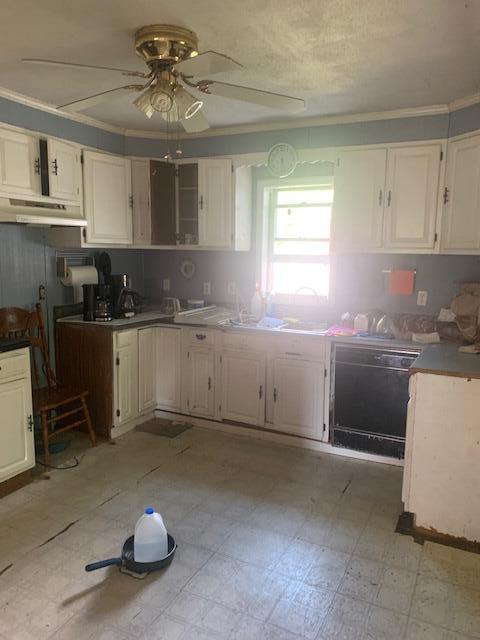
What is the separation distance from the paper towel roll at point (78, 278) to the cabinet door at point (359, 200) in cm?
195

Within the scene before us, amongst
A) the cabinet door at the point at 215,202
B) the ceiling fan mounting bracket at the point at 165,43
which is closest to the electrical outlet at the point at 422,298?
the cabinet door at the point at 215,202

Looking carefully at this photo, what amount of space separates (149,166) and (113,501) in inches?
104

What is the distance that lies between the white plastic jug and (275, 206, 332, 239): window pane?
8.62 feet

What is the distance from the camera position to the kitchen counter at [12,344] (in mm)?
2783

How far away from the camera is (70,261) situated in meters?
3.84

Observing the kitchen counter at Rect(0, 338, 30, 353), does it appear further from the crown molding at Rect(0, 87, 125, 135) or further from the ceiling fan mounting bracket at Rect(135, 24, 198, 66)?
the ceiling fan mounting bracket at Rect(135, 24, 198, 66)

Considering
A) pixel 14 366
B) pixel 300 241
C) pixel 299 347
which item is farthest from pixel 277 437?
pixel 14 366

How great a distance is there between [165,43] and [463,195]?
6.52ft

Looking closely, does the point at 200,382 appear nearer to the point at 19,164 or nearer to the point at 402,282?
the point at 402,282

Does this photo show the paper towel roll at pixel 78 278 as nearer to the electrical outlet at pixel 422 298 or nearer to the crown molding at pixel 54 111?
the crown molding at pixel 54 111

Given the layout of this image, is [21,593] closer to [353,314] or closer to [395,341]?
[395,341]

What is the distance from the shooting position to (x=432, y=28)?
6.88 feet

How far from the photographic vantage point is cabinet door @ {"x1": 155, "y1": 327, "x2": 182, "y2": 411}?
13.0 feet

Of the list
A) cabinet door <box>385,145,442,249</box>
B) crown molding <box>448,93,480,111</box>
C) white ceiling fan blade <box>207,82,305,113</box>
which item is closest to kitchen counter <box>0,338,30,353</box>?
white ceiling fan blade <box>207,82,305,113</box>
